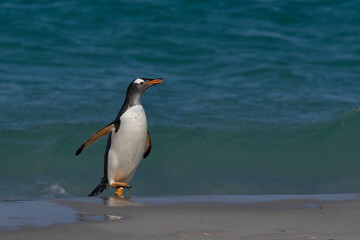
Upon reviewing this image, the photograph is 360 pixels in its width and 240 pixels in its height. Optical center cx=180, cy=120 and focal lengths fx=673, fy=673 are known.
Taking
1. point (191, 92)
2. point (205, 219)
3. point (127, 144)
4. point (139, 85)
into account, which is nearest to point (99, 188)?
point (127, 144)

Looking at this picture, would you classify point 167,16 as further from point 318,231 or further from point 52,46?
point 318,231

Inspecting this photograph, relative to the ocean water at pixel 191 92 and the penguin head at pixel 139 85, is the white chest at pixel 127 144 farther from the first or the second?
the ocean water at pixel 191 92

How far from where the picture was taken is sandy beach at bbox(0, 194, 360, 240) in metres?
3.57

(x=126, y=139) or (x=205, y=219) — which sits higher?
(x=205, y=219)

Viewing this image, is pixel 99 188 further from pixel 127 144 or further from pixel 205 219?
pixel 205 219

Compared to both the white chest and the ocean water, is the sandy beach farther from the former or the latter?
the ocean water

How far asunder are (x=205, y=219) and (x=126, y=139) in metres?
1.99

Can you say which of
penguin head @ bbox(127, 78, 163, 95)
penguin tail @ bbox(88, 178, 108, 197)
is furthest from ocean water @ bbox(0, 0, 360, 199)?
penguin head @ bbox(127, 78, 163, 95)

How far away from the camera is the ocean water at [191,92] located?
7.20 metres

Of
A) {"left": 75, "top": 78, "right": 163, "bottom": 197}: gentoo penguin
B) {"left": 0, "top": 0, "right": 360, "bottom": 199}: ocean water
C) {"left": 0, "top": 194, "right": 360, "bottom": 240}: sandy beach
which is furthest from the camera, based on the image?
{"left": 0, "top": 0, "right": 360, "bottom": 199}: ocean water

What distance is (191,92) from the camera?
1048cm

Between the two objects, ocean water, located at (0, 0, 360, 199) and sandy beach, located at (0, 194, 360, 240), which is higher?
sandy beach, located at (0, 194, 360, 240)

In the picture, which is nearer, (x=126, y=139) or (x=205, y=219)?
(x=205, y=219)

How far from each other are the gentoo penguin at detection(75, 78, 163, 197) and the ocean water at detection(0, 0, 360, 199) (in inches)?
25.8
